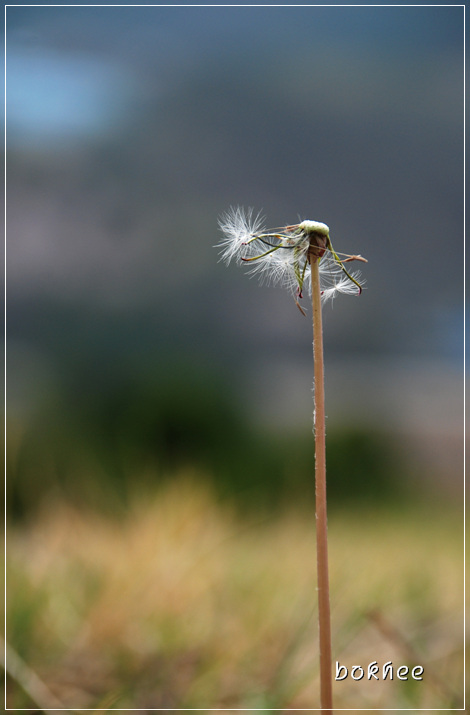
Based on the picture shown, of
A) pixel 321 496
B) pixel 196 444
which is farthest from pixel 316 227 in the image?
pixel 196 444

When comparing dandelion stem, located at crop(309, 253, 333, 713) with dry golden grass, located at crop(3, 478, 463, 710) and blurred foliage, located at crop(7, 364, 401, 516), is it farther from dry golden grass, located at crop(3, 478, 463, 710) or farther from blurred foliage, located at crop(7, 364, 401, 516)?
blurred foliage, located at crop(7, 364, 401, 516)

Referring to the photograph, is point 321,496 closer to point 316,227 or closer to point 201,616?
point 316,227

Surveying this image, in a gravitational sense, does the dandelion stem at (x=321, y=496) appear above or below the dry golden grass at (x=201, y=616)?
above

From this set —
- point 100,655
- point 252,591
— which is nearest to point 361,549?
point 252,591

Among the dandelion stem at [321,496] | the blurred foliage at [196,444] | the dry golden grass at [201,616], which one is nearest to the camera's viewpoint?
the dandelion stem at [321,496]

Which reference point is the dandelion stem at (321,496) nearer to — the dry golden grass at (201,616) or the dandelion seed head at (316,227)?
the dandelion seed head at (316,227)

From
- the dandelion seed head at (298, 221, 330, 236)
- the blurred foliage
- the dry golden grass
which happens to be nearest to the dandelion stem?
the dandelion seed head at (298, 221, 330, 236)

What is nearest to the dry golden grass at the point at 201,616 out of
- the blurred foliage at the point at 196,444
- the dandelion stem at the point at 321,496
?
the dandelion stem at the point at 321,496
